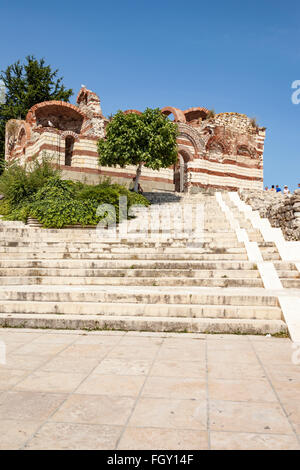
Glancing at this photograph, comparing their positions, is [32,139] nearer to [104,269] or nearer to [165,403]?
Result: [104,269]

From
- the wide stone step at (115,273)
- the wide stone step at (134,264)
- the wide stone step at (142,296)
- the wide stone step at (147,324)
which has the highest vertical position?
the wide stone step at (134,264)

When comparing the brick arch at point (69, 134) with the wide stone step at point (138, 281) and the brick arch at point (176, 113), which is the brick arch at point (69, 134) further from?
the wide stone step at point (138, 281)

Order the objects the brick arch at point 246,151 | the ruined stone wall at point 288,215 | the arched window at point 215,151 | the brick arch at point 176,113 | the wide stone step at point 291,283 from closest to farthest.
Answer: the wide stone step at point 291,283, the ruined stone wall at point 288,215, the brick arch at point 176,113, the arched window at point 215,151, the brick arch at point 246,151

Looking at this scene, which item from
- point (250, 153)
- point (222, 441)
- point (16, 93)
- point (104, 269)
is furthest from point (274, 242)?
point (16, 93)

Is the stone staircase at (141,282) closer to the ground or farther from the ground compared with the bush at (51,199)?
closer to the ground

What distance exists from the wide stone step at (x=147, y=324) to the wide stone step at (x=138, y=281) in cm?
141

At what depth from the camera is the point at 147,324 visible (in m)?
5.13

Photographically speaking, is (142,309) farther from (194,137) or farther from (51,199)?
(194,137)

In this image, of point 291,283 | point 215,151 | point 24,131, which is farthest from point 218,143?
point 291,283

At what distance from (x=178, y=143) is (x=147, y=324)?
70.2ft

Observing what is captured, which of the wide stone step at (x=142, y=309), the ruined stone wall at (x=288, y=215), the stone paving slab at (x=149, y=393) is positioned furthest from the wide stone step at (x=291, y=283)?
the ruined stone wall at (x=288, y=215)

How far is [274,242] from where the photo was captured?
877 centimetres

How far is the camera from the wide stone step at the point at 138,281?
21.6 ft

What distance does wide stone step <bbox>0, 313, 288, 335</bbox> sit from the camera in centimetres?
495
